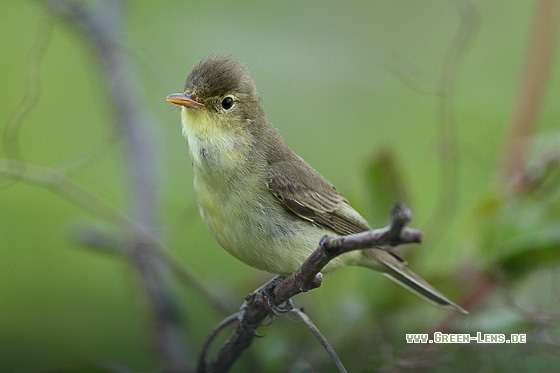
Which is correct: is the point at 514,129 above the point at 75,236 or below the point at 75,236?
above

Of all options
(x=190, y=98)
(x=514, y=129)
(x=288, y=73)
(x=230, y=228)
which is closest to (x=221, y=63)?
(x=190, y=98)

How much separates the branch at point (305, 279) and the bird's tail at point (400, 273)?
65 centimetres

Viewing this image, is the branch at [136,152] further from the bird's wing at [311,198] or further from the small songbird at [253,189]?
the bird's wing at [311,198]

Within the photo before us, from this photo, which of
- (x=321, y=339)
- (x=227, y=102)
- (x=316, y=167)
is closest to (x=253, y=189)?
(x=227, y=102)

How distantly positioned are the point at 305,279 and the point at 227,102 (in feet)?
3.70

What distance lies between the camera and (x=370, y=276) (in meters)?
2.64

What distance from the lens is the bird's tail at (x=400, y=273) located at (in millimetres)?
2484

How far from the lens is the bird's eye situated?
8.57ft

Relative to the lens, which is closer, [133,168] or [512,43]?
A: [133,168]

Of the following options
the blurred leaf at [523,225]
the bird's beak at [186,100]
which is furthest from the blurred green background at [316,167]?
the bird's beak at [186,100]

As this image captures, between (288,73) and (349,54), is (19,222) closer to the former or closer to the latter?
(288,73)

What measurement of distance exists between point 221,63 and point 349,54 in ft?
8.74

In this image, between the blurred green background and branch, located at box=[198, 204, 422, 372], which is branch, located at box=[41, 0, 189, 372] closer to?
the blurred green background

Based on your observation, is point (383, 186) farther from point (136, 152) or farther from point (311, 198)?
point (136, 152)
